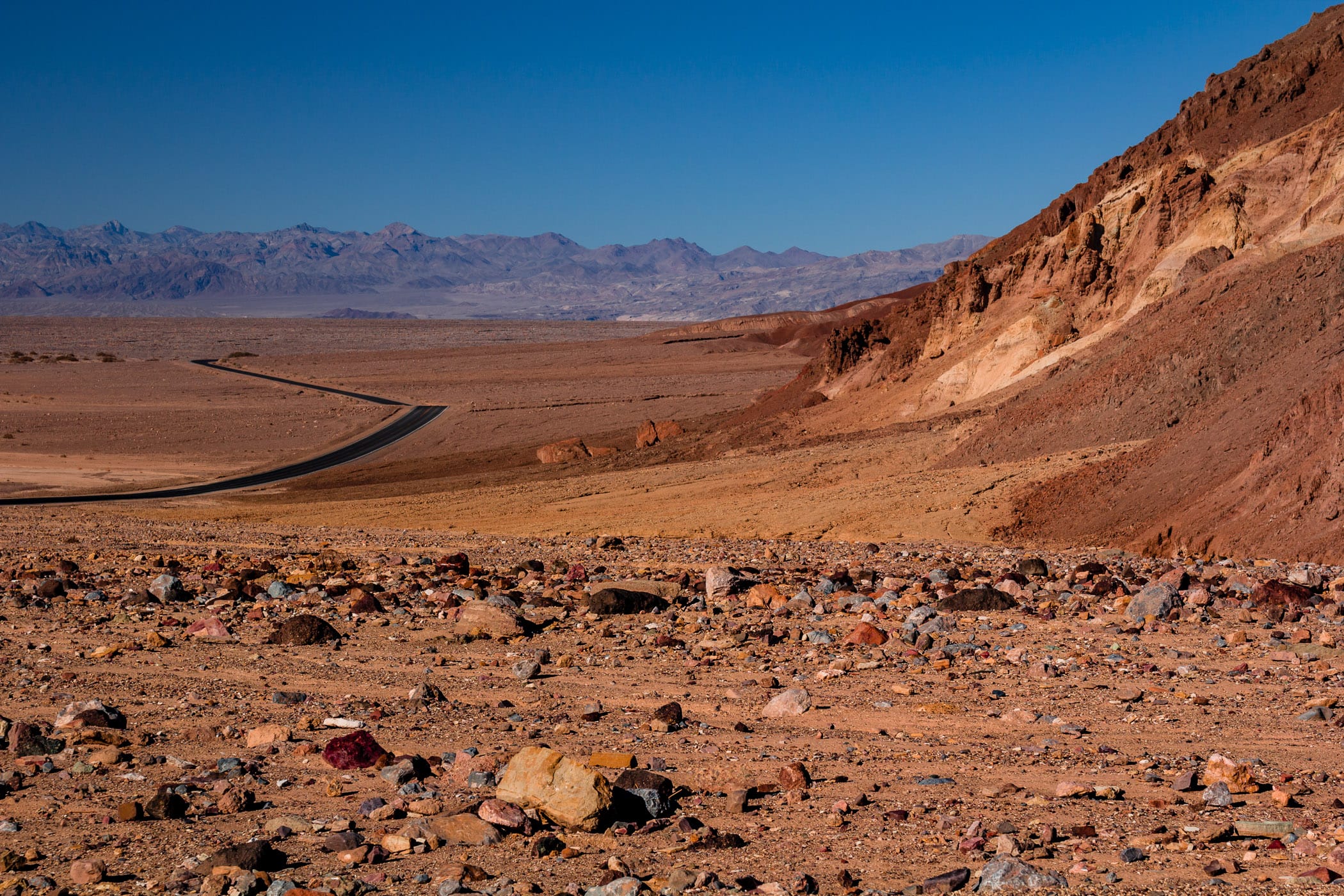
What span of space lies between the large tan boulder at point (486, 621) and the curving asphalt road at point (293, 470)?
26.7 metres

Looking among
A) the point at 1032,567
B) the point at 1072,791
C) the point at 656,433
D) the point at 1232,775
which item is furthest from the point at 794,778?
the point at 656,433

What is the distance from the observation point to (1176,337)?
74.1 ft

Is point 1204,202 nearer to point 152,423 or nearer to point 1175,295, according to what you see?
point 1175,295

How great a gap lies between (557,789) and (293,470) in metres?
38.5

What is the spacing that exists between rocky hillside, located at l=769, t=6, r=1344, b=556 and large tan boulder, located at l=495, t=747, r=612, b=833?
11.5m

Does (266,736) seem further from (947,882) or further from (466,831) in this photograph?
(947,882)

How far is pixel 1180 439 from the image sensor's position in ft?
62.4

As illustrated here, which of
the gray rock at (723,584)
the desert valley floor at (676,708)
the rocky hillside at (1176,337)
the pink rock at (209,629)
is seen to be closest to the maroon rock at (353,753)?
the desert valley floor at (676,708)

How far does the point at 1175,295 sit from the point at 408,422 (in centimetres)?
4116

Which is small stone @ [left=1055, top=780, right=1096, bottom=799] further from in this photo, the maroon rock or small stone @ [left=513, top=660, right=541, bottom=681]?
small stone @ [left=513, top=660, right=541, bottom=681]

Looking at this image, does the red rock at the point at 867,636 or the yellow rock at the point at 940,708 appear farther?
the red rock at the point at 867,636

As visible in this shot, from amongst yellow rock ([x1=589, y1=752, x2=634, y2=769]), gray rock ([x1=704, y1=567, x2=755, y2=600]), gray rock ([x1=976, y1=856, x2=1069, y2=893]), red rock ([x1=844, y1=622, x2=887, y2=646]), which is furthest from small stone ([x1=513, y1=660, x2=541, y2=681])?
gray rock ([x1=976, y1=856, x2=1069, y2=893])

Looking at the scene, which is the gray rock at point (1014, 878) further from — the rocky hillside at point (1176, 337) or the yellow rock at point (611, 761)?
the rocky hillside at point (1176, 337)

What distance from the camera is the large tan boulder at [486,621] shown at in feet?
→ 38.4
